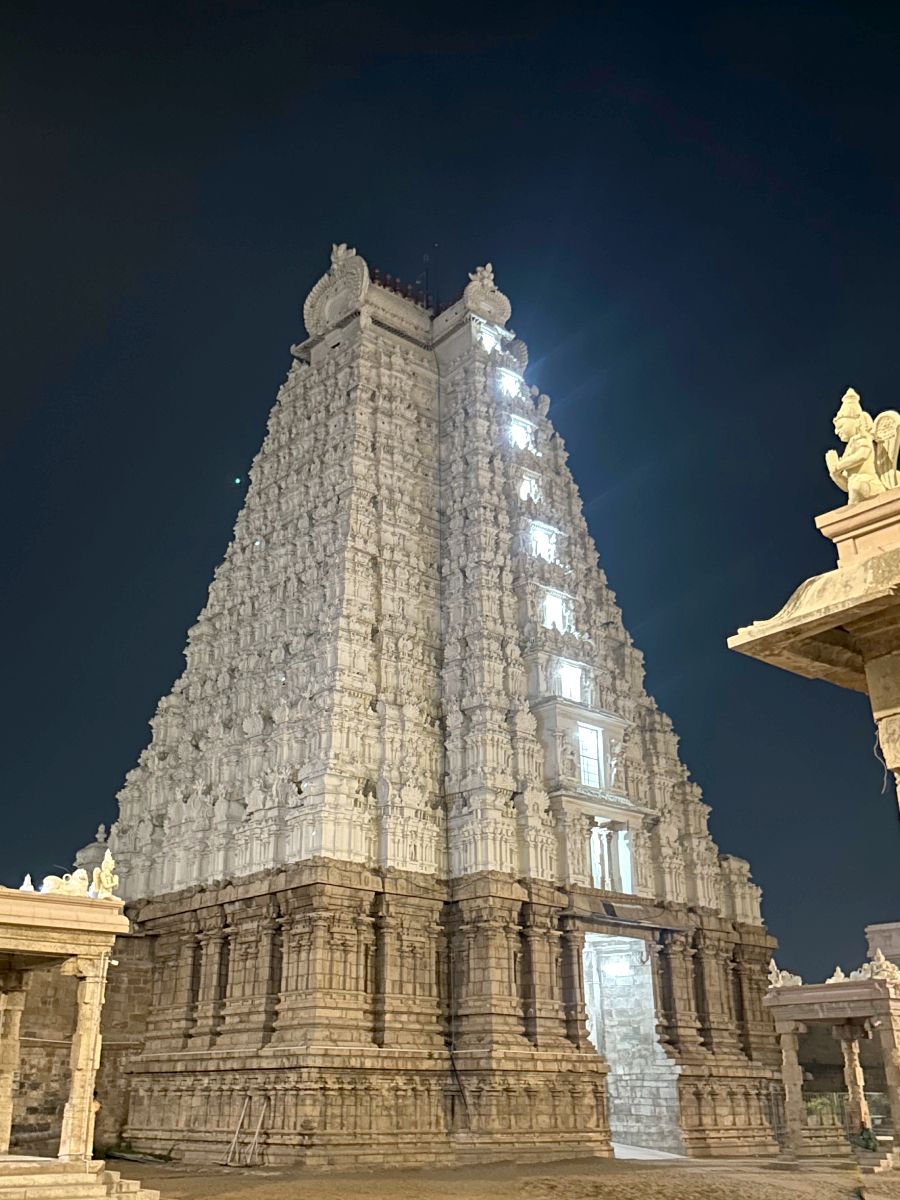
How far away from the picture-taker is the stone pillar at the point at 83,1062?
17.9 m

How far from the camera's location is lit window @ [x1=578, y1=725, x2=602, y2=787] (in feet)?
117

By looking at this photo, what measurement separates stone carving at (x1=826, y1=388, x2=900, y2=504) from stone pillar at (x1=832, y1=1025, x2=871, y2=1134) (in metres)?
23.3

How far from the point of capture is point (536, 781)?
109ft

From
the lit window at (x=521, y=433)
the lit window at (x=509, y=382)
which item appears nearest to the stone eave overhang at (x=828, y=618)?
the lit window at (x=521, y=433)

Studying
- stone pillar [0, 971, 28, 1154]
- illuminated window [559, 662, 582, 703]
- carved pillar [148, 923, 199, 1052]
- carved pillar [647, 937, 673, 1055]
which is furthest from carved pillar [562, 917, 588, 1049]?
stone pillar [0, 971, 28, 1154]

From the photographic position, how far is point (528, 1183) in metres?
21.9

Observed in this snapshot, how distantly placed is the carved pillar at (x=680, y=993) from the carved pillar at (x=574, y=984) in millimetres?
3516

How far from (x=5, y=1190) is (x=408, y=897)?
15.5 m

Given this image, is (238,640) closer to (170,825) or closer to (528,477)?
(170,825)

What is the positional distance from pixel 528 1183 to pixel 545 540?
22.5 meters

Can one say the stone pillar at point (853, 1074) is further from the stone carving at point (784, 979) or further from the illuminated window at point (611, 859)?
the illuminated window at point (611, 859)

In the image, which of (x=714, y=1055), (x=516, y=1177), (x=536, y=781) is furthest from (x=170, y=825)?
(x=714, y=1055)

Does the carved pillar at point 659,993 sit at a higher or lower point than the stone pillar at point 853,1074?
higher

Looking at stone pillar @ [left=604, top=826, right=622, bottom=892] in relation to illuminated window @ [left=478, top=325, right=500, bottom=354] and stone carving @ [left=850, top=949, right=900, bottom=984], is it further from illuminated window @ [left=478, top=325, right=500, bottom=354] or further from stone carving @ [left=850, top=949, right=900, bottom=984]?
illuminated window @ [left=478, top=325, right=500, bottom=354]
